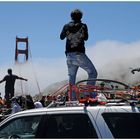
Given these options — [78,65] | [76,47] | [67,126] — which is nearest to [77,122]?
[67,126]

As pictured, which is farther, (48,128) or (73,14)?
(73,14)

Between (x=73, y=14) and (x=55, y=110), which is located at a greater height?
(x=73, y=14)

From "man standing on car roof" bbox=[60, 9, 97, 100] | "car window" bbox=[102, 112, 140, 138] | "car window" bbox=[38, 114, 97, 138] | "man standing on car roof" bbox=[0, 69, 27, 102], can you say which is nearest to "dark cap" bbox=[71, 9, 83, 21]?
"man standing on car roof" bbox=[60, 9, 97, 100]

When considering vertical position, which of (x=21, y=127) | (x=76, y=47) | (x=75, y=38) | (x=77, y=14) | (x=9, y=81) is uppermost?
(x=77, y=14)

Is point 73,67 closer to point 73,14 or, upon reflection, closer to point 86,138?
point 73,14

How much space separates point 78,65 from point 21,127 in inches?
104

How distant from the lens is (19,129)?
6.25 metres

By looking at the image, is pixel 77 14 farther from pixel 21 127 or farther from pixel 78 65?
pixel 21 127

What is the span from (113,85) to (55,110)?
1.23m

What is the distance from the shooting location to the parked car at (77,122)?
219 inches

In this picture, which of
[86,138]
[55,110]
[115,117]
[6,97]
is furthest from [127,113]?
[6,97]

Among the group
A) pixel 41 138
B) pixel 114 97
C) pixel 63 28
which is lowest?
pixel 41 138

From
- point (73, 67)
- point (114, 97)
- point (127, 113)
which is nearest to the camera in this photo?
point (127, 113)

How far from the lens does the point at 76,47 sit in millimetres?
8688
